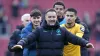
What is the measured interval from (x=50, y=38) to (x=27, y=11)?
20686 millimetres

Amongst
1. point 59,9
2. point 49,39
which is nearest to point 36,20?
point 49,39

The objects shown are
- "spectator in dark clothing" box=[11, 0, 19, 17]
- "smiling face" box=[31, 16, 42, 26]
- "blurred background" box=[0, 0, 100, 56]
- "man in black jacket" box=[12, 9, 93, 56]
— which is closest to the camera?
"man in black jacket" box=[12, 9, 93, 56]

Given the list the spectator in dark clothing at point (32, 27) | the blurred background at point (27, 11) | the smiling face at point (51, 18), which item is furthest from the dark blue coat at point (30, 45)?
the blurred background at point (27, 11)

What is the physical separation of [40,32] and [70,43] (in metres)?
0.81

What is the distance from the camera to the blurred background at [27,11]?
29.9 metres

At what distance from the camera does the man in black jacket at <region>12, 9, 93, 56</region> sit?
9875mm

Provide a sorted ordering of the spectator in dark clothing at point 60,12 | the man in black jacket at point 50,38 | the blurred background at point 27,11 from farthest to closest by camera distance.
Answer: the blurred background at point 27,11
the spectator in dark clothing at point 60,12
the man in black jacket at point 50,38

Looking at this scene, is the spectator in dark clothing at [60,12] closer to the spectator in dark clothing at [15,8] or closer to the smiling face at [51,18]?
the smiling face at [51,18]

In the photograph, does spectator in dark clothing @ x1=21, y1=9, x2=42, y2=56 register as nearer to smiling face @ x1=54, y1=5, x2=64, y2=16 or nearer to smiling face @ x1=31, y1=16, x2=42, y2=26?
smiling face @ x1=31, y1=16, x2=42, y2=26

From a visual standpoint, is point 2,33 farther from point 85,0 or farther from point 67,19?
point 67,19

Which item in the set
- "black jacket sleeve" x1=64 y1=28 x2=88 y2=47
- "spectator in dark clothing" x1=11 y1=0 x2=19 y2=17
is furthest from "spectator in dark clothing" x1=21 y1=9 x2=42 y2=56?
"spectator in dark clothing" x1=11 y1=0 x2=19 y2=17

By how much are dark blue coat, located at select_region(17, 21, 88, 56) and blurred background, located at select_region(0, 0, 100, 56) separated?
18840 millimetres

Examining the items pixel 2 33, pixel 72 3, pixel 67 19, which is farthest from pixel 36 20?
pixel 72 3

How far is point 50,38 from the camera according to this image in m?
9.89
